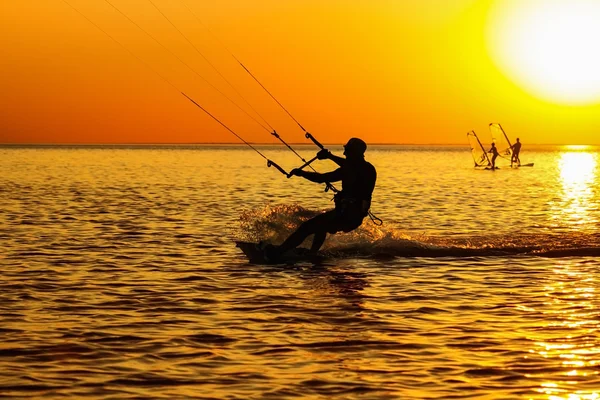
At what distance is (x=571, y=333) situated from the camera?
12172 mm

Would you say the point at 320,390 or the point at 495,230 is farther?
the point at 495,230

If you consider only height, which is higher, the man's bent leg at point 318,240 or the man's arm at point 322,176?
the man's arm at point 322,176

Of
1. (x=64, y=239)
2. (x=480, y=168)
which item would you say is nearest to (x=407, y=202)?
(x=64, y=239)

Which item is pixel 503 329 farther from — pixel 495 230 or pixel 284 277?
pixel 495 230

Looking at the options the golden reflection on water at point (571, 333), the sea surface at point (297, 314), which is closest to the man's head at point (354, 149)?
the sea surface at point (297, 314)

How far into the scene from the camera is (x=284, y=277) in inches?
678

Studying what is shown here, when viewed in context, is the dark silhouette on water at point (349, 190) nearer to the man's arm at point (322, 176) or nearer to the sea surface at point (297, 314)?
the man's arm at point (322, 176)

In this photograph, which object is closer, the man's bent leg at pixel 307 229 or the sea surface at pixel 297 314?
the sea surface at pixel 297 314

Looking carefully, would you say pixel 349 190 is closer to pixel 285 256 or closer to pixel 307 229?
pixel 307 229

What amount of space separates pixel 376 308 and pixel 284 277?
3.42 meters

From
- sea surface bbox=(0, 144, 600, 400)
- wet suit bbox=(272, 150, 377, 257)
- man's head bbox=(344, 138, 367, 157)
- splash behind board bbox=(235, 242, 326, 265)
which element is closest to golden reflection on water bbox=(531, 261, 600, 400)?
sea surface bbox=(0, 144, 600, 400)

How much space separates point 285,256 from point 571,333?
8019mm

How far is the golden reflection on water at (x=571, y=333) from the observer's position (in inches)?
376

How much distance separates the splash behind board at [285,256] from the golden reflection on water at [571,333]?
459cm
